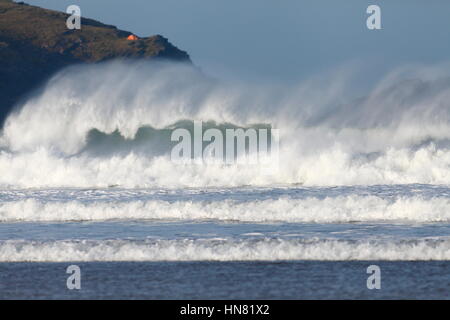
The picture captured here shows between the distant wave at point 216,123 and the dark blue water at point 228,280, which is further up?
the distant wave at point 216,123

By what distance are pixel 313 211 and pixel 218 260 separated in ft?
13.0

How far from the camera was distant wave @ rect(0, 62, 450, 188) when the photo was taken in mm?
23828

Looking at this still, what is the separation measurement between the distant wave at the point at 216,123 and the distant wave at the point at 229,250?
9585mm

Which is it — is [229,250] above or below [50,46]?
below

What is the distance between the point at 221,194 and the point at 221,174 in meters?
3.91

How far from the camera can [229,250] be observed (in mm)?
12375

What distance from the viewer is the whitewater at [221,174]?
12.9 metres

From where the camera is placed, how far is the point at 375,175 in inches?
874
